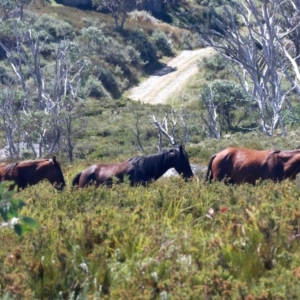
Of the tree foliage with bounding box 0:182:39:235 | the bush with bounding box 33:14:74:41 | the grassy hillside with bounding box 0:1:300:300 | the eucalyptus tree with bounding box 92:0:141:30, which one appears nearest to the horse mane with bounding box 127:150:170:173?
the grassy hillside with bounding box 0:1:300:300

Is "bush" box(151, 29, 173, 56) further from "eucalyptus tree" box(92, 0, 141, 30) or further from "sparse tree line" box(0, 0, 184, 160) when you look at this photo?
"eucalyptus tree" box(92, 0, 141, 30)

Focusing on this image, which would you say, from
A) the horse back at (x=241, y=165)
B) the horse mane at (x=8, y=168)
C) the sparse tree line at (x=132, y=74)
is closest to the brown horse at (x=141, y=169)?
the horse back at (x=241, y=165)

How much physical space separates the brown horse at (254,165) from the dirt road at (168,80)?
37001 mm

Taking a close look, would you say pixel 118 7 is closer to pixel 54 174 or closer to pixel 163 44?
pixel 163 44

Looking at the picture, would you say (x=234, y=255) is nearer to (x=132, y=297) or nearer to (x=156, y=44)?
(x=132, y=297)

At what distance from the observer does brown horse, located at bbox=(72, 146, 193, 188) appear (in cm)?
1203

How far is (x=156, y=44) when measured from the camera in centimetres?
6481

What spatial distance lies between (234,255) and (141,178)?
656cm

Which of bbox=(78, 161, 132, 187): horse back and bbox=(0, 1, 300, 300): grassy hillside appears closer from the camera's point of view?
bbox=(0, 1, 300, 300): grassy hillside

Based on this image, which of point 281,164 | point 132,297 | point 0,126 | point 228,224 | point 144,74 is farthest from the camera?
point 144,74

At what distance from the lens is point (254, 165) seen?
1191 centimetres

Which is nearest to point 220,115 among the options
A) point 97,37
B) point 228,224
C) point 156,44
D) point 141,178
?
point 97,37

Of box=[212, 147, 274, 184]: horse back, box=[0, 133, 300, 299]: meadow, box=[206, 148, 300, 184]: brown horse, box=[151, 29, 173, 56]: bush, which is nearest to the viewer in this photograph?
box=[0, 133, 300, 299]: meadow

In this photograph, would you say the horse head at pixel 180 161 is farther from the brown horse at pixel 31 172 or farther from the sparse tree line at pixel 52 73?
the sparse tree line at pixel 52 73
